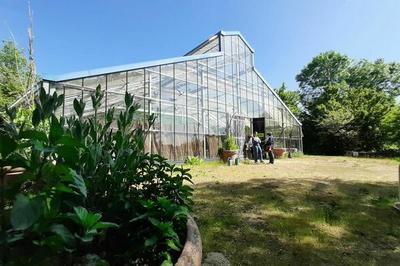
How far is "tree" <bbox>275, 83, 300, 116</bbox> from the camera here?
3177 centimetres

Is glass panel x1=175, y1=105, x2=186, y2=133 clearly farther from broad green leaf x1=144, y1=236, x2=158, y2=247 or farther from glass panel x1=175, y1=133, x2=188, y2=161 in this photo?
broad green leaf x1=144, y1=236, x2=158, y2=247

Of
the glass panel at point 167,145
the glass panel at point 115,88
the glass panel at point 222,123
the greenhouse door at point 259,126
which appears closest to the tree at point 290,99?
the greenhouse door at point 259,126

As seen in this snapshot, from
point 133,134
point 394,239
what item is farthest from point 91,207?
point 394,239

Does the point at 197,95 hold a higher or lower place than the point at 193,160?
higher

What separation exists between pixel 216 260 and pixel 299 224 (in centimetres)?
173

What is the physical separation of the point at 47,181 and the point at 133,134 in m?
0.94

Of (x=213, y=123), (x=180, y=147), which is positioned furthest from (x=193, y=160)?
(x=213, y=123)

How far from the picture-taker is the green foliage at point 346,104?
2383 cm

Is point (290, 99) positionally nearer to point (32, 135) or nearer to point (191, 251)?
point (191, 251)

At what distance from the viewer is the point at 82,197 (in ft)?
3.93

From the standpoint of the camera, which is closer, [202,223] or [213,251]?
[213,251]

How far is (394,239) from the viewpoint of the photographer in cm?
361

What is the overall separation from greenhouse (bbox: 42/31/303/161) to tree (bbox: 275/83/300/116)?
12.0m

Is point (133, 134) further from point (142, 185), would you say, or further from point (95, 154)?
point (95, 154)
